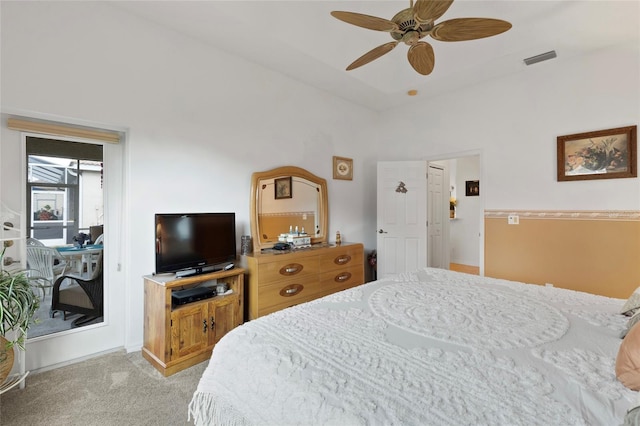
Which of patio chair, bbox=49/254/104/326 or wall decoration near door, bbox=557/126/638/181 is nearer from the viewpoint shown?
patio chair, bbox=49/254/104/326

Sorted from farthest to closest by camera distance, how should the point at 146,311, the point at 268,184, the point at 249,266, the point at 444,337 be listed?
the point at 268,184, the point at 249,266, the point at 146,311, the point at 444,337

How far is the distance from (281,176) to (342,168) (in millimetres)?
1206

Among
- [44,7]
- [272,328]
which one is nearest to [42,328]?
[272,328]

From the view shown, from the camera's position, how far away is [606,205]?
3.07 meters

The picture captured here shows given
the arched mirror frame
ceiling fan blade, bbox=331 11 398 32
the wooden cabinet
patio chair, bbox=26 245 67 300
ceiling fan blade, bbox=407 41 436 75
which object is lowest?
the wooden cabinet

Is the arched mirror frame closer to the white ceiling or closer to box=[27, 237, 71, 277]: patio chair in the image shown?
the white ceiling

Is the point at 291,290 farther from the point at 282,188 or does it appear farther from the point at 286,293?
the point at 282,188

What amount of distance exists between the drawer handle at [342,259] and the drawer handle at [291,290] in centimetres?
62

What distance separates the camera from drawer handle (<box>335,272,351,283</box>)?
146 inches

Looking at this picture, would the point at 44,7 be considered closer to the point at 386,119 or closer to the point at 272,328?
the point at 272,328

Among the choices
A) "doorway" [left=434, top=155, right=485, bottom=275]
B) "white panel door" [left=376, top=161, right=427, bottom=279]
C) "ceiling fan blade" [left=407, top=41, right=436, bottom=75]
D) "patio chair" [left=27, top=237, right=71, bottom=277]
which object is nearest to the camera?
"ceiling fan blade" [left=407, top=41, right=436, bottom=75]

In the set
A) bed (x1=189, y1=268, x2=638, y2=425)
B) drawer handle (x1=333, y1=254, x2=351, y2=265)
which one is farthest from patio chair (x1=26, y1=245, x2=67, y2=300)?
drawer handle (x1=333, y1=254, x2=351, y2=265)

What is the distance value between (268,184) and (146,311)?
1805 mm

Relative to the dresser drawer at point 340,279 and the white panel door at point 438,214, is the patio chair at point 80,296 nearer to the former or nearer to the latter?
the dresser drawer at point 340,279
